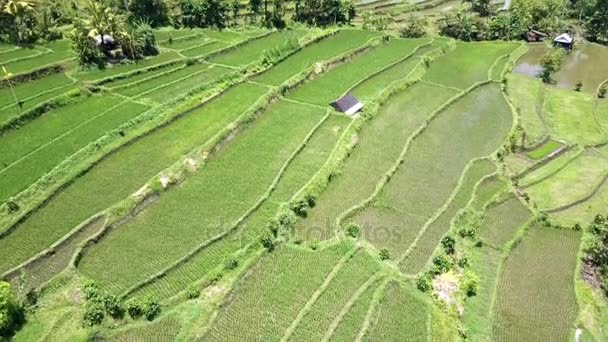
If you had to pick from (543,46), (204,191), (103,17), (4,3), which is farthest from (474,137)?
(4,3)

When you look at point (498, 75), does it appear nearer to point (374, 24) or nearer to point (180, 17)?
point (374, 24)

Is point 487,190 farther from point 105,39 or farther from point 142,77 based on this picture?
point 105,39

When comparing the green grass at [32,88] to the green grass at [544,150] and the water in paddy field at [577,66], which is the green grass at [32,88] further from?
the water in paddy field at [577,66]

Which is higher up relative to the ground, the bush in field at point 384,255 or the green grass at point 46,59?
the green grass at point 46,59

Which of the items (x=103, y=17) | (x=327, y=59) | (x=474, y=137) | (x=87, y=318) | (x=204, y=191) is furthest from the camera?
(x=327, y=59)

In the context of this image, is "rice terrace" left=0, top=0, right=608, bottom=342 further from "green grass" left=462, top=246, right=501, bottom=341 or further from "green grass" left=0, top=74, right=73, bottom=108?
"green grass" left=0, top=74, right=73, bottom=108

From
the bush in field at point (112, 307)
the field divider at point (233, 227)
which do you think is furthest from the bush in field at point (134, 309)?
the field divider at point (233, 227)
